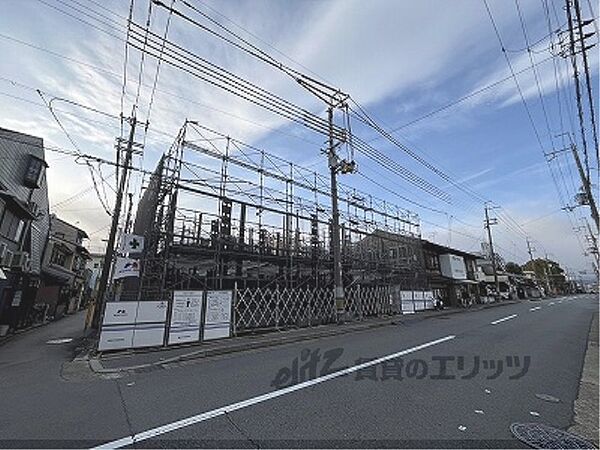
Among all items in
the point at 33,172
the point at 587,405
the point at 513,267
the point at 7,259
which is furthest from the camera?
the point at 513,267

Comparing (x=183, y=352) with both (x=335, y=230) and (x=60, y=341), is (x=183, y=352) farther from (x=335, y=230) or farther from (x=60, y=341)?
(x=335, y=230)

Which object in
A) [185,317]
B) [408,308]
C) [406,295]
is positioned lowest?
[185,317]

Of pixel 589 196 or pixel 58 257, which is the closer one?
pixel 589 196

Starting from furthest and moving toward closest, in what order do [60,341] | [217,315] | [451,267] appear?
[451,267] < [60,341] < [217,315]

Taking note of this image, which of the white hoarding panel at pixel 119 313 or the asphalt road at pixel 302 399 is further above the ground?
the white hoarding panel at pixel 119 313

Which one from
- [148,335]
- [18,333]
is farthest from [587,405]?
[18,333]

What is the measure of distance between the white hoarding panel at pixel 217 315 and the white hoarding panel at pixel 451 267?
28211mm

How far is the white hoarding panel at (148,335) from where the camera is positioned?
1013 cm

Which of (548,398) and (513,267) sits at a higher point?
(513,267)

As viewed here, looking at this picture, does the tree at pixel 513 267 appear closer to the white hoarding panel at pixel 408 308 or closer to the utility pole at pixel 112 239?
the white hoarding panel at pixel 408 308

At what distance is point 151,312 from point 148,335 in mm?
770

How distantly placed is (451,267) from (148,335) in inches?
1292

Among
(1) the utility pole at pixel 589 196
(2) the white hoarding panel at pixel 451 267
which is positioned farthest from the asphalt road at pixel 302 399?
(2) the white hoarding panel at pixel 451 267

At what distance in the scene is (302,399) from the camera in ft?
17.5
